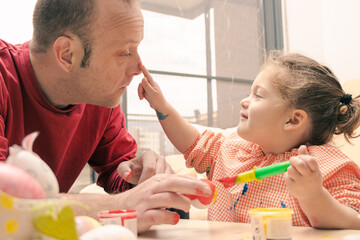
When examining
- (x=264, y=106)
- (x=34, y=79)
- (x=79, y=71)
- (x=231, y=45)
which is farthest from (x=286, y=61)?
(x=231, y=45)

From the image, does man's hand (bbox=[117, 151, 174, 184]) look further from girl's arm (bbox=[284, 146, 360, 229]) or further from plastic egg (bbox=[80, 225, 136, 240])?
plastic egg (bbox=[80, 225, 136, 240])

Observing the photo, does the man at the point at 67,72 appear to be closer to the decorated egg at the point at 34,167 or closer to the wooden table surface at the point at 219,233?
the wooden table surface at the point at 219,233

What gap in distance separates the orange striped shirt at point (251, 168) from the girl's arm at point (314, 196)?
9cm

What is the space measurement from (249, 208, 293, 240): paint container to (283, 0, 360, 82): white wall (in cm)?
238

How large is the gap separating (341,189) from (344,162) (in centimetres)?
8

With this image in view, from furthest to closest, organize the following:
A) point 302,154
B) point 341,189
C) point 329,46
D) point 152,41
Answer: point 329,46 → point 152,41 → point 341,189 → point 302,154

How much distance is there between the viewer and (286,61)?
1.27m

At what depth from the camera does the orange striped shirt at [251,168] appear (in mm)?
976

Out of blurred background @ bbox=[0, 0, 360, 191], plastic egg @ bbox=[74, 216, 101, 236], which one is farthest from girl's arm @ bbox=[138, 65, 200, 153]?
blurred background @ bbox=[0, 0, 360, 191]

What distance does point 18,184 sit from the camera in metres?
0.33

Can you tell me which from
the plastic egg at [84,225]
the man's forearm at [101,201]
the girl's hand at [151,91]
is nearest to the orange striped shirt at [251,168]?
the girl's hand at [151,91]

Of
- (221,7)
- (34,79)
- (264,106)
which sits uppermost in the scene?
(221,7)

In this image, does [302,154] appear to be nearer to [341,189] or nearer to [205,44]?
[341,189]

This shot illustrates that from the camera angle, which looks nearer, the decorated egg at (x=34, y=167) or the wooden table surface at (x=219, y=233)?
the decorated egg at (x=34, y=167)
